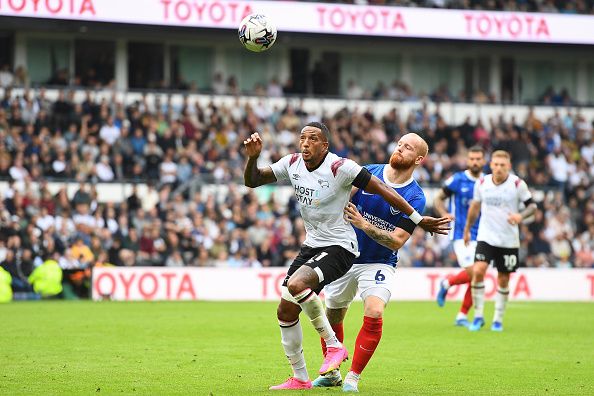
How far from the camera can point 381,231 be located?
9.29 meters

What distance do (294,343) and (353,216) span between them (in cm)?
120

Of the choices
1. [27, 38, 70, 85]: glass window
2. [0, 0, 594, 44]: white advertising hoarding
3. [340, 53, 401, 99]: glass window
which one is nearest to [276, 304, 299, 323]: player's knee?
[0, 0, 594, 44]: white advertising hoarding

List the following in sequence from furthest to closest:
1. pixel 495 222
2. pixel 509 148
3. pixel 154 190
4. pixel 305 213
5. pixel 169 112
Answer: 1. pixel 509 148
2. pixel 169 112
3. pixel 154 190
4. pixel 495 222
5. pixel 305 213

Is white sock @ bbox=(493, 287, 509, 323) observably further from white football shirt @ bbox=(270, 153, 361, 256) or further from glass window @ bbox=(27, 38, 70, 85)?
glass window @ bbox=(27, 38, 70, 85)

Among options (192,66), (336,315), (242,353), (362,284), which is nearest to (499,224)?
(242,353)

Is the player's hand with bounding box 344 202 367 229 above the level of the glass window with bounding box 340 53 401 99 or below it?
below

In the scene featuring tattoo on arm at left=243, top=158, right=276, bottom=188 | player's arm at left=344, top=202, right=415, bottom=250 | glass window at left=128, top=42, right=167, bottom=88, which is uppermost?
glass window at left=128, top=42, right=167, bottom=88

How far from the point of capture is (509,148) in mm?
32281

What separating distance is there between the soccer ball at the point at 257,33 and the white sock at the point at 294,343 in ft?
10.9

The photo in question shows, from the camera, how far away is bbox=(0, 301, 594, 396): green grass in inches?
366

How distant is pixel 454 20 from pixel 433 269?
12.0 meters

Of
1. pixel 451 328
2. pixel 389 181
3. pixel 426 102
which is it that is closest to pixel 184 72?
pixel 426 102

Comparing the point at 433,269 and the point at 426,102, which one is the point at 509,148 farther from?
the point at 433,269

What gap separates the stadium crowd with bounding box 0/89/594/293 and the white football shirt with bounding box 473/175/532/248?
10.2m
